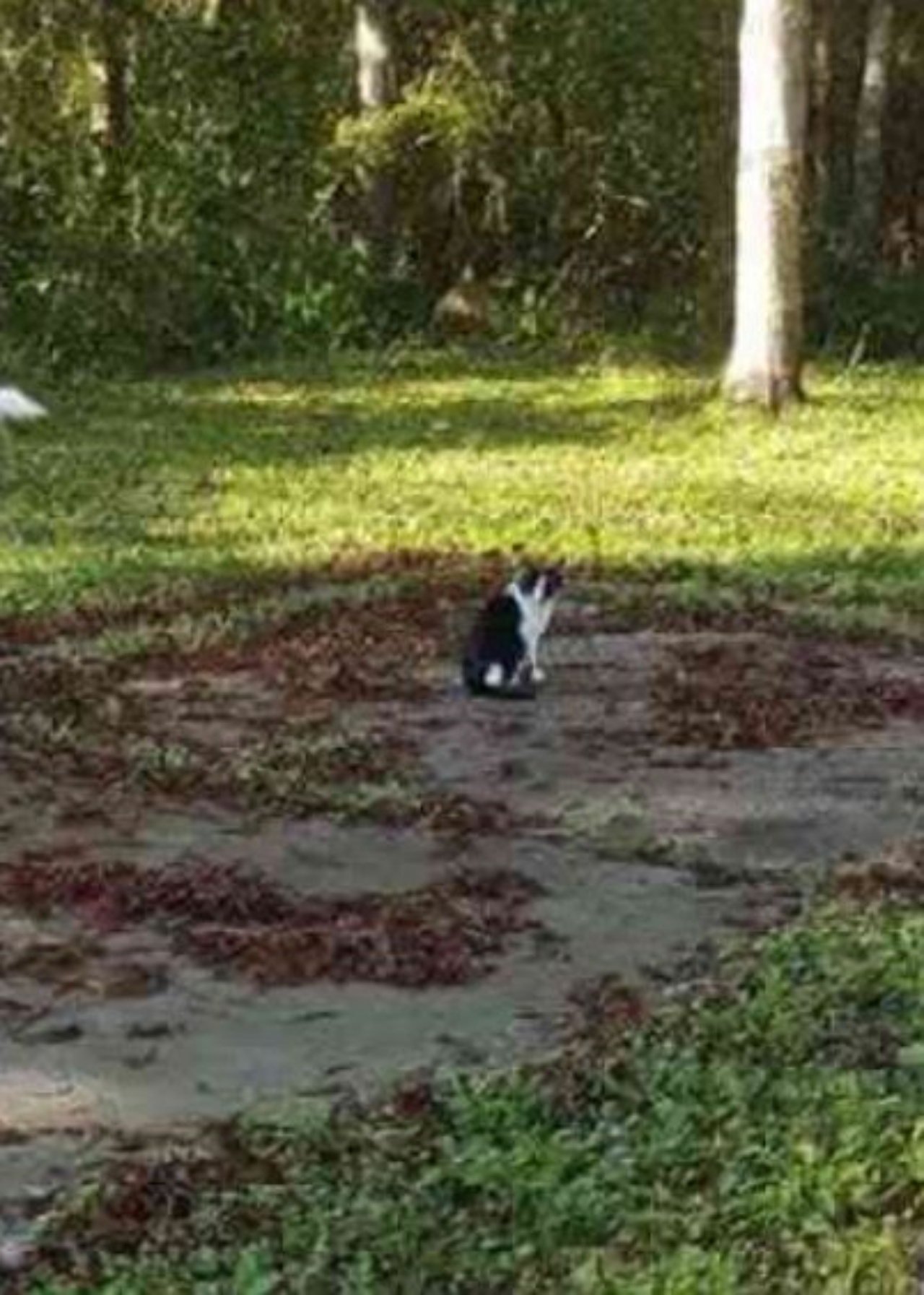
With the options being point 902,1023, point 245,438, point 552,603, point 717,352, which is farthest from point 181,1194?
point 717,352

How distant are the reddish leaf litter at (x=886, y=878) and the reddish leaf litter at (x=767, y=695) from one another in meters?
1.81

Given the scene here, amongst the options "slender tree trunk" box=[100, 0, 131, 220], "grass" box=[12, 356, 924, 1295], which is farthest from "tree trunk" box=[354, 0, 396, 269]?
"grass" box=[12, 356, 924, 1295]

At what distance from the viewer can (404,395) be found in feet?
78.2

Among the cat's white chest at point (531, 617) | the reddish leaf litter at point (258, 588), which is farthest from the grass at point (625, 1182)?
the reddish leaf litter at point (258, 588)

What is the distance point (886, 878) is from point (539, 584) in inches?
144

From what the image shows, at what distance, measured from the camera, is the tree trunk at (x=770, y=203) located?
69.5 feet

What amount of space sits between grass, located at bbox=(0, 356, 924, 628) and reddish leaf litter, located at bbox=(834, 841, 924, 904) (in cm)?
451

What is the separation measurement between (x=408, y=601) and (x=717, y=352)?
13.6m

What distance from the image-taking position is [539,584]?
468 inches

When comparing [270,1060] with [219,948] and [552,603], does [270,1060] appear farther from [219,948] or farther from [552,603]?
[552,603]

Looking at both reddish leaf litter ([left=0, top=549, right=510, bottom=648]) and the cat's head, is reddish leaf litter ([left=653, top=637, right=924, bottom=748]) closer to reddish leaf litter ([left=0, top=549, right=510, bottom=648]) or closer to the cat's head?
the cat's head

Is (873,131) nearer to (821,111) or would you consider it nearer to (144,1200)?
(821,111)

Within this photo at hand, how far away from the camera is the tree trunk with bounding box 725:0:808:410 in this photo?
21188 mm

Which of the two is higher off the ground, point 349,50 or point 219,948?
point 349,50
